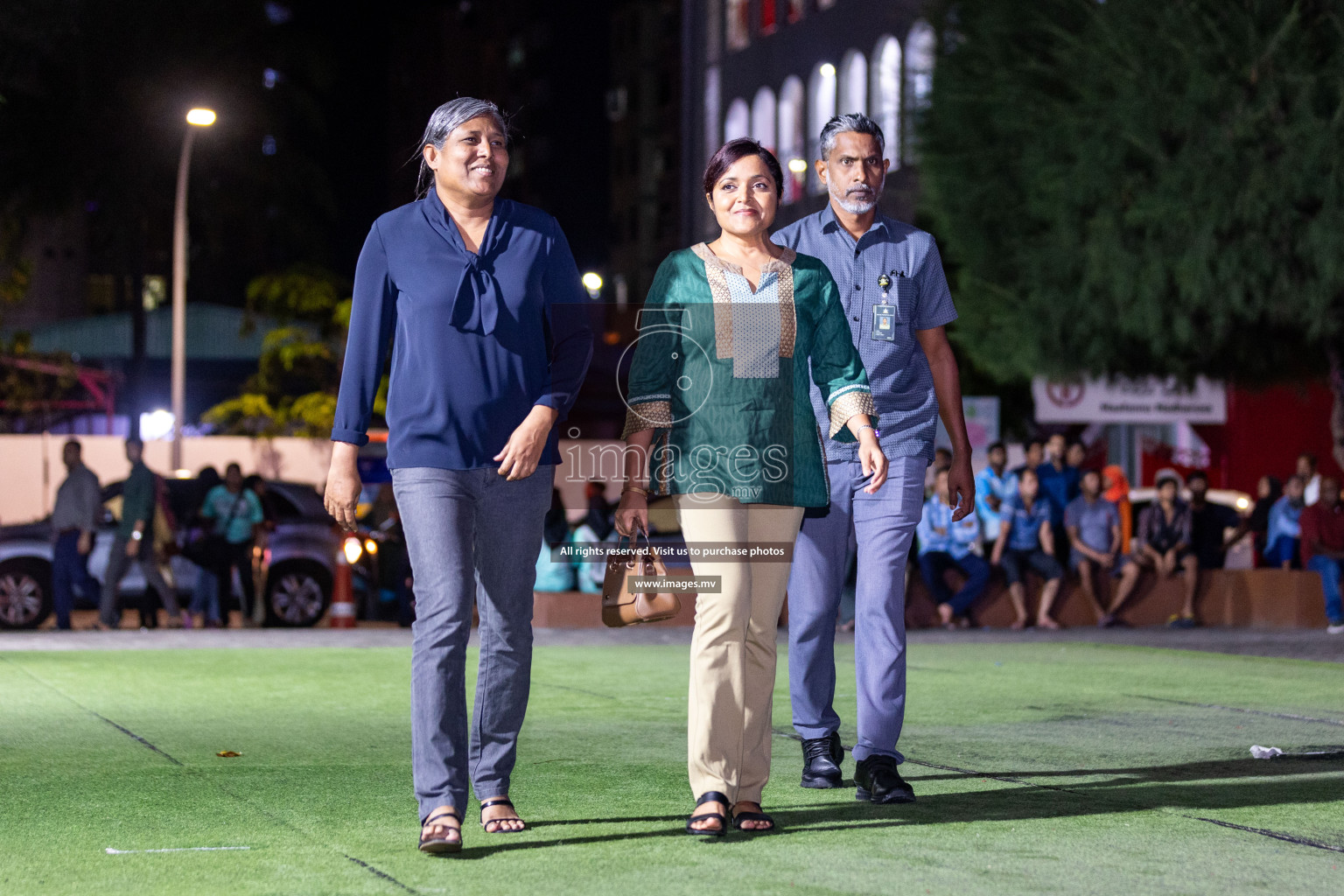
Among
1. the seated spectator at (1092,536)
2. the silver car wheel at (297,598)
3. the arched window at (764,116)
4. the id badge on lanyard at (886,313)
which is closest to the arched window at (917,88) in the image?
the seated spectator at (1092,536)

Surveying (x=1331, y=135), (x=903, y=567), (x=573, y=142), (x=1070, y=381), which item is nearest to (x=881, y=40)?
(x=1070, y=381)

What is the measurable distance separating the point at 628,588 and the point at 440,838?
830mm

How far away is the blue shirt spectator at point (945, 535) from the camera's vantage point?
17562 mm

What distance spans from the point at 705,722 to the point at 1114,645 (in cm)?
1003

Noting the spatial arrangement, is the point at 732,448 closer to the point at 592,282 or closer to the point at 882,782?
the point at 882,782

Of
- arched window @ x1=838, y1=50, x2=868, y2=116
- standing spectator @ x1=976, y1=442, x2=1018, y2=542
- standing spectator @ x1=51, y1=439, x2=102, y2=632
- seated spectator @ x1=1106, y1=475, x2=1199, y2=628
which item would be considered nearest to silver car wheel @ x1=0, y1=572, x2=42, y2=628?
standing spectator @ x1=51, y1=439, x2=102, y2=632

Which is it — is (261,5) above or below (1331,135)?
above

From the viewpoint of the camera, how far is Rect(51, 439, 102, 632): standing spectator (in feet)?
58.1

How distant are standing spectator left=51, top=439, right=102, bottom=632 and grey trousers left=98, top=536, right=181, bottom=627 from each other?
9.7 inches

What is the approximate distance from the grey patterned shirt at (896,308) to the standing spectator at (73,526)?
1246cm

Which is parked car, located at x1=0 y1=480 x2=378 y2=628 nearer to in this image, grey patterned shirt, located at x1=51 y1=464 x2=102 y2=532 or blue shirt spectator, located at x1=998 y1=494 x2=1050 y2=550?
grey patterned shirt, located at x1=51 y1=464 x2=102 y2=532

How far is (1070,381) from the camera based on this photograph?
23.0m

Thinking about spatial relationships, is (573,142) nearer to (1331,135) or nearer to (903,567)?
(1331,135)

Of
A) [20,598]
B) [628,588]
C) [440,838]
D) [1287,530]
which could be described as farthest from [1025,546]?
[440,838]
